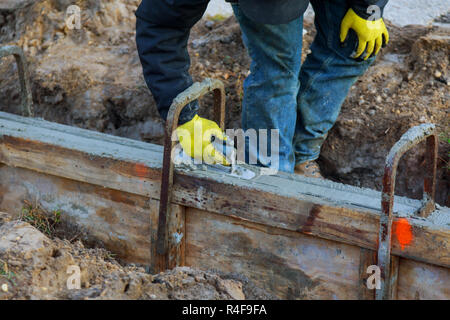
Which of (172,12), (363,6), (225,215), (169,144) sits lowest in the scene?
(225,215)

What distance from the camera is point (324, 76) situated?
3.05 m

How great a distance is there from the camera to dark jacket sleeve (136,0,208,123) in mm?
2686

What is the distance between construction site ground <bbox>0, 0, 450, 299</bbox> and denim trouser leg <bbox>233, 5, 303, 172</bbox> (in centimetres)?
79

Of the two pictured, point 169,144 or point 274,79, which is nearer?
point 169,144

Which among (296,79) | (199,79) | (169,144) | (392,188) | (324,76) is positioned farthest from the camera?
(199,79)

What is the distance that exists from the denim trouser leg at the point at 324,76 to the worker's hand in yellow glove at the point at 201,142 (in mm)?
673

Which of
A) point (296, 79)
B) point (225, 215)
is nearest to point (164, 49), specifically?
point (296, 79)

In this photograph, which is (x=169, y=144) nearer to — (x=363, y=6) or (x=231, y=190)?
(x=231, y=190)

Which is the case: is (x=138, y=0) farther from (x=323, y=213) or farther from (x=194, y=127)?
(x=323, y=213)

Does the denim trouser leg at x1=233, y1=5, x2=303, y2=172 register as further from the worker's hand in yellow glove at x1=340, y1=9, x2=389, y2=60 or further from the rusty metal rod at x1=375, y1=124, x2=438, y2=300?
the rusty metal rod at x1=375, y1=124, x2=438, y2=300

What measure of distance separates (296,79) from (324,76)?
0.68 feet

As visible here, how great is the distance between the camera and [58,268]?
2.15 meters

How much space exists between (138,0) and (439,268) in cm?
351

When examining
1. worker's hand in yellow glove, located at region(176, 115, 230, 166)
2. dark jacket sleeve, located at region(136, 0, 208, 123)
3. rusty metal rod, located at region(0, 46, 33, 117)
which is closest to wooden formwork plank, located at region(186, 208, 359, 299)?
worker's hand in yellow glove, located at region(176, 115, 230, 166)
